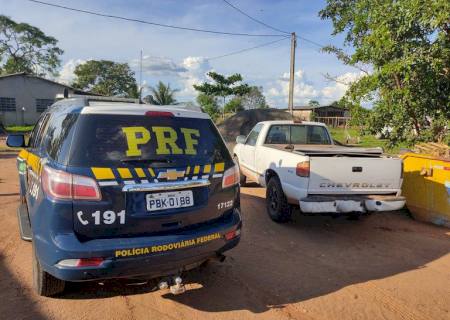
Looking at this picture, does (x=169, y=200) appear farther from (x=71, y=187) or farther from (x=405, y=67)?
(x=405, y=67)

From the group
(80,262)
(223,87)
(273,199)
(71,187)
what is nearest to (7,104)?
(223,87)

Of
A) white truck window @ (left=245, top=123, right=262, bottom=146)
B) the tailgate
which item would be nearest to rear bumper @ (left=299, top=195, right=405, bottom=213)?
the tailgate

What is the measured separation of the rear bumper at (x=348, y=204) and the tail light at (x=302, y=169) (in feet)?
1.14

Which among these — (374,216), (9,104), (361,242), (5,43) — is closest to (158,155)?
(361,242)

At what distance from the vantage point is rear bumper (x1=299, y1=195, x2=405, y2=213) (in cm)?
524

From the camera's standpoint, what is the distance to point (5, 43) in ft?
150

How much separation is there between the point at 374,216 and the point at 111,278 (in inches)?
216

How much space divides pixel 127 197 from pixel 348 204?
354 cm

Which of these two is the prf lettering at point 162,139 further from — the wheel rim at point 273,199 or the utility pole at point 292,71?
the utility pole at point 292,71

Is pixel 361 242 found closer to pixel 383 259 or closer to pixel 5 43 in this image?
pixel 383 259

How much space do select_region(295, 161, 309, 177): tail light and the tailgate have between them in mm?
69

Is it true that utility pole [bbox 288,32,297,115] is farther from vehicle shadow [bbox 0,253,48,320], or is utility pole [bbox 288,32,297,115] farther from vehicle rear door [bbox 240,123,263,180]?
vehicle shadow [bbox 0,253,48,320]

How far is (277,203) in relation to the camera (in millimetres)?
6098

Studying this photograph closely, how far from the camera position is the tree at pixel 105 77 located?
5438 centimetres
